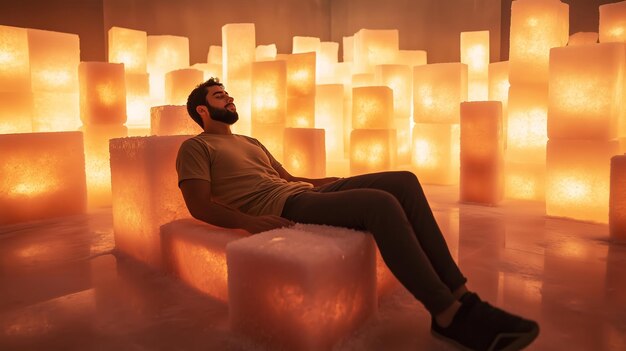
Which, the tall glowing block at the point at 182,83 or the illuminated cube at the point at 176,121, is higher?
the tall glowing block at the point at 182,83

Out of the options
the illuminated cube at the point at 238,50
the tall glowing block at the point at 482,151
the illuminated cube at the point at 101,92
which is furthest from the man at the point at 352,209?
the illuminated cube at the point at 238,50

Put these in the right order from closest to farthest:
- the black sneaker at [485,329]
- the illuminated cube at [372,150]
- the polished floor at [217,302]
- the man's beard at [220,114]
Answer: the black sneaker at [485,329] < the polished floor at [217,302] < the man's beard at [220,114] < the illuminated cube at [372,150]

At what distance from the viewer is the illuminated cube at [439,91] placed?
554 centimetres

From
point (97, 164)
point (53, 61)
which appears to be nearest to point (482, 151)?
point (97, 164)

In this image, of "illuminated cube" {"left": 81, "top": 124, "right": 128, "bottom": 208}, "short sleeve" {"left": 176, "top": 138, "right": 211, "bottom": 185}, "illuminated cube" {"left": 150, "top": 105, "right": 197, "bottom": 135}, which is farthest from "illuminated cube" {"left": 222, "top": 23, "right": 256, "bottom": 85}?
"short sleeve" {"left": 176, "top": 138, "right": 211, "bottom": 185}

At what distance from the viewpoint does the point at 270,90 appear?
568 cm

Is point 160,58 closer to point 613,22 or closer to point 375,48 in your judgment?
point 375,48

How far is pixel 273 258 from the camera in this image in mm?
1750

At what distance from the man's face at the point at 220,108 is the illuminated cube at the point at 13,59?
9.24ft

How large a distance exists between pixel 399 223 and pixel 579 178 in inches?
104

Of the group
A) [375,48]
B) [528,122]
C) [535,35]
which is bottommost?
[528,122]

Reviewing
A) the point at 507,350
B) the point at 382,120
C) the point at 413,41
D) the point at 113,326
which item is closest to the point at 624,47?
the point at 382,120

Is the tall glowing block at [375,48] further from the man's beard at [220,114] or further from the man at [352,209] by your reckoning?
the man's beard at [220,114]

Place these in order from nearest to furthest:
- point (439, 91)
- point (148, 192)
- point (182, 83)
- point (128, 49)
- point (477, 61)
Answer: point (148, 192), point (439, 91), point (182, 83), point (128, 49), point (477, 61)
